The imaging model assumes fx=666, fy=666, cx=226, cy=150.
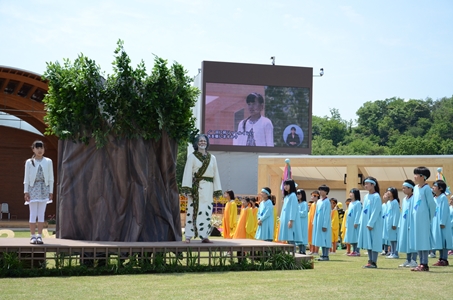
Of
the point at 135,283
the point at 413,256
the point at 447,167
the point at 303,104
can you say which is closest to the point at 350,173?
the point at 447,167

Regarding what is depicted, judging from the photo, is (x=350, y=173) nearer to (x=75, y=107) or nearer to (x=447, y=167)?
(x=447, y=167)

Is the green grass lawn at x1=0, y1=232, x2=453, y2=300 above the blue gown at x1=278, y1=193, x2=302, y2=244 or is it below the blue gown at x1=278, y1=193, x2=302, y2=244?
below

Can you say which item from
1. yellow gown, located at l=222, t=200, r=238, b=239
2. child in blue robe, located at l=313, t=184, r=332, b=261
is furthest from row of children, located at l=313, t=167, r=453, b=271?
yellow gown, located at l=222, t=200, r=238, b=239

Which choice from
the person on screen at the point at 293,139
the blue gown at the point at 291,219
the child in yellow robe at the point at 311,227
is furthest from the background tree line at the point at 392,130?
the blue gown at the point at 291,219

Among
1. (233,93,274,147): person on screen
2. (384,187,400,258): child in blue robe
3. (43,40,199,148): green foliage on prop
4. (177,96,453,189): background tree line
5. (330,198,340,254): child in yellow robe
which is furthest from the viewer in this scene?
(177,96,453,189): background tree line

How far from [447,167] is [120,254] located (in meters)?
20.1

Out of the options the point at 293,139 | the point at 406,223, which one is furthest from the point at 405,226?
the point at 293,139

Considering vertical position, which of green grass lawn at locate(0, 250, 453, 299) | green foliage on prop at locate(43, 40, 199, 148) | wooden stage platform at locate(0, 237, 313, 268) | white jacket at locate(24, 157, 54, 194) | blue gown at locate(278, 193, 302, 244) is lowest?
green grass lawn at locate(0, 250, 453, 299)

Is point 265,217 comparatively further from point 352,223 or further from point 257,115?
point 257,115

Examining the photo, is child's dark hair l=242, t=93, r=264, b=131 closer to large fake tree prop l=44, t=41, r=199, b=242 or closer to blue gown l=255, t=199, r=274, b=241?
→ blue gown l=255, t=199, r=274, b=241

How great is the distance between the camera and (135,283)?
825cm

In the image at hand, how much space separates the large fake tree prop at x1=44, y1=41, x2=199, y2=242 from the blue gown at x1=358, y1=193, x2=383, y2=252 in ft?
11.3

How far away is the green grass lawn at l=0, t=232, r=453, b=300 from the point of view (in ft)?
23.5

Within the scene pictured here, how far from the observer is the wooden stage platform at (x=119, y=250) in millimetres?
9305
